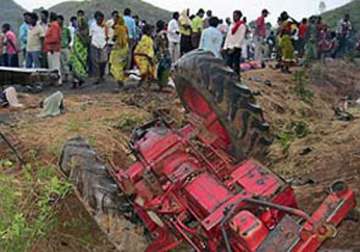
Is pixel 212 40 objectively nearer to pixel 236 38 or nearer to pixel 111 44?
pixel 236 38

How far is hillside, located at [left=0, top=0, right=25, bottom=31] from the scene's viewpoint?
32.1 metres

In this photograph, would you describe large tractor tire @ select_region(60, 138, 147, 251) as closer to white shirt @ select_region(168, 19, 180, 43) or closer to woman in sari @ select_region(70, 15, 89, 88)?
woman in sari @ select_region(70, 15, 89, 88)

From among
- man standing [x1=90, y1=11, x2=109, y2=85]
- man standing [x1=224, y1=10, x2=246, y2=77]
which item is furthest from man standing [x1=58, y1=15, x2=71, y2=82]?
man standing [x1=224, y1=10, x2=246, y2=77]

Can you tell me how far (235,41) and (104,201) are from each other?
901 cm

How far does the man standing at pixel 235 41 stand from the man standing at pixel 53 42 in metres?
3.40

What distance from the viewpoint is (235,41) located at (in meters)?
14.6

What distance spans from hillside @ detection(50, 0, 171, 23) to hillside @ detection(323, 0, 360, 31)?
8.04 metres

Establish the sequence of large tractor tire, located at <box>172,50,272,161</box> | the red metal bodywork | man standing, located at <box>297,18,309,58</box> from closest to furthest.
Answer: the red metal bodywork → large tractor tire, located at <box>172,50,272,161</box> → man standing, located at <box>297,18,309,58</box>

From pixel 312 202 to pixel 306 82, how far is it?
1249cm

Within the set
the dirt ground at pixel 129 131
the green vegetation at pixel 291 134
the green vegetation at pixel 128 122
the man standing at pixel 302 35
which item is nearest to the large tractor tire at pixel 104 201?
the dirt ground at pixel 129 131

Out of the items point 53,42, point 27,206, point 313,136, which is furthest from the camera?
point 53,42

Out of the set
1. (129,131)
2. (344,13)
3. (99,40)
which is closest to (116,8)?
(344,13)

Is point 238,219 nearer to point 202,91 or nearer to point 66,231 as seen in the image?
point 202,91

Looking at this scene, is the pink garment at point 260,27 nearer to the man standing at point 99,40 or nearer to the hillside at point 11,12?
the man standing at point 99,40
